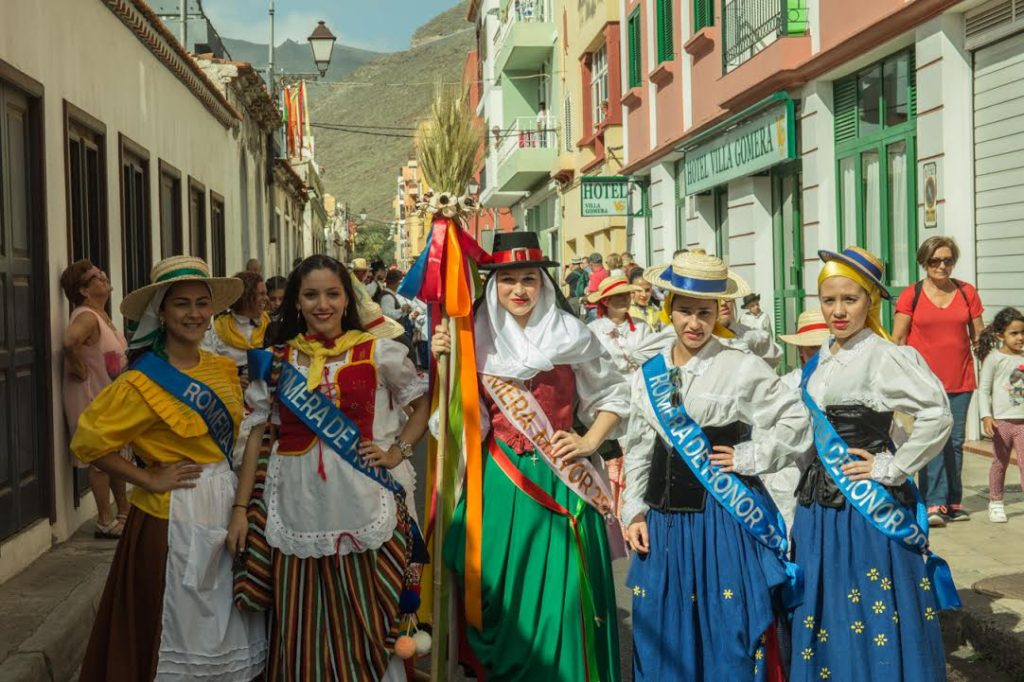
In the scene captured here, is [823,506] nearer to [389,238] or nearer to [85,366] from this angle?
[85,366]

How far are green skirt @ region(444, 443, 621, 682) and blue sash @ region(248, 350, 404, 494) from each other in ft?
1.57

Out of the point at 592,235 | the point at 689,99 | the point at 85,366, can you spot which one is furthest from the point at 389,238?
the point at 85,366

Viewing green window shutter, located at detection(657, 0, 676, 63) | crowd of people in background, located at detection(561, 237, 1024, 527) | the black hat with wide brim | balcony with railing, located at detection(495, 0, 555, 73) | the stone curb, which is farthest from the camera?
balcony with railing, located at detection(495, 0, 555, 73)

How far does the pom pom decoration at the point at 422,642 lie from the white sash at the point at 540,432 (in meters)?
0.77

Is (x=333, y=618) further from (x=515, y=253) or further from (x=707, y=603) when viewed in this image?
(x=515, y=253)

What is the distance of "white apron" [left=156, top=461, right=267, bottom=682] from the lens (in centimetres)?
473

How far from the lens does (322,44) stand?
23656 millimetres

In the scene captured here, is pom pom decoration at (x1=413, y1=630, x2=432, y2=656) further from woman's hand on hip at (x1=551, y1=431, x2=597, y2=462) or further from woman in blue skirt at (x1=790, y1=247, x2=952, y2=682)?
woman in blue skirt at (x1=790, y1=247, x2=952, y2=682)

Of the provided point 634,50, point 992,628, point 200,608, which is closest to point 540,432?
point 200,608

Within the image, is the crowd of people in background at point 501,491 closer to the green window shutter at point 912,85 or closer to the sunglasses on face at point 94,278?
the sunglasses on face at point 94,278

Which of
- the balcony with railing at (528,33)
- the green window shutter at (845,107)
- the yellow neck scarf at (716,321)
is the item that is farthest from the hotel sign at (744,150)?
the balcony with railing at (528,33)

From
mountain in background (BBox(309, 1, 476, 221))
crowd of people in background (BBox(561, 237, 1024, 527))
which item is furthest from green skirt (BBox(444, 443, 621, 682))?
mountain in background (BBox(309, 1, 476, 221))

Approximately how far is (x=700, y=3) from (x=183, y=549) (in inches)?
586

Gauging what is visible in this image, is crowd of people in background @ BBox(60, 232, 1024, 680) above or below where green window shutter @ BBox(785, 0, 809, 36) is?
below
